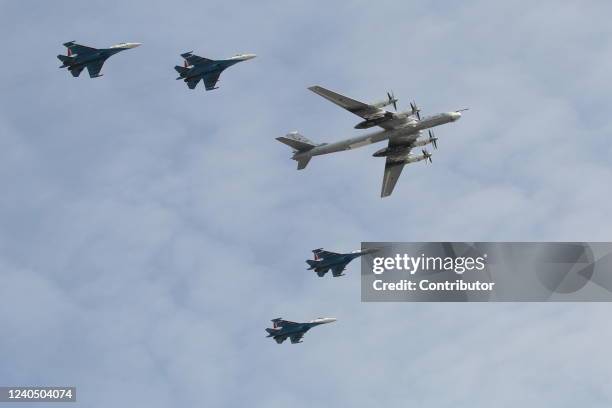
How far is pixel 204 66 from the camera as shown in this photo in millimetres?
142000

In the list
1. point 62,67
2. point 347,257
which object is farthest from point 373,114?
point 62,67

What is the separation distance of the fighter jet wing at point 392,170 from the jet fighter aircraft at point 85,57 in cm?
3915

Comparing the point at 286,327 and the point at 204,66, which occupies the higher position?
the point at 204,66

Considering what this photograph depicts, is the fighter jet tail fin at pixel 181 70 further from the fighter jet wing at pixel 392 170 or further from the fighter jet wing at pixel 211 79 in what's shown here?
the fighter jet wing at pixel 392 170

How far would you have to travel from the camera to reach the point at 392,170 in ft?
494

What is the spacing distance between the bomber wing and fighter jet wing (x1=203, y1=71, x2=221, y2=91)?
54.3ft

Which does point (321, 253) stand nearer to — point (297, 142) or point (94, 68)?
point (297, 142)

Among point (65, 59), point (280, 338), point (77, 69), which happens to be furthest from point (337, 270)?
point (65, 59)

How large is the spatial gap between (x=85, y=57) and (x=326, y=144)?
33234 millimetres

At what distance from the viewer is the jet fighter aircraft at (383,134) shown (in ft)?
441

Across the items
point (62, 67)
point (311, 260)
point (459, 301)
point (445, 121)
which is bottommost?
point (459, 301)

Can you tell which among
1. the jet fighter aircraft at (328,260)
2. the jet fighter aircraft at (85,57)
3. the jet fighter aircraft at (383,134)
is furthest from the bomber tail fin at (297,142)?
the jet fighter aircraft at (85,57)

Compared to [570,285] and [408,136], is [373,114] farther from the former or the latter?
[570,285]

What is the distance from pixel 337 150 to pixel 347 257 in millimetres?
14667
